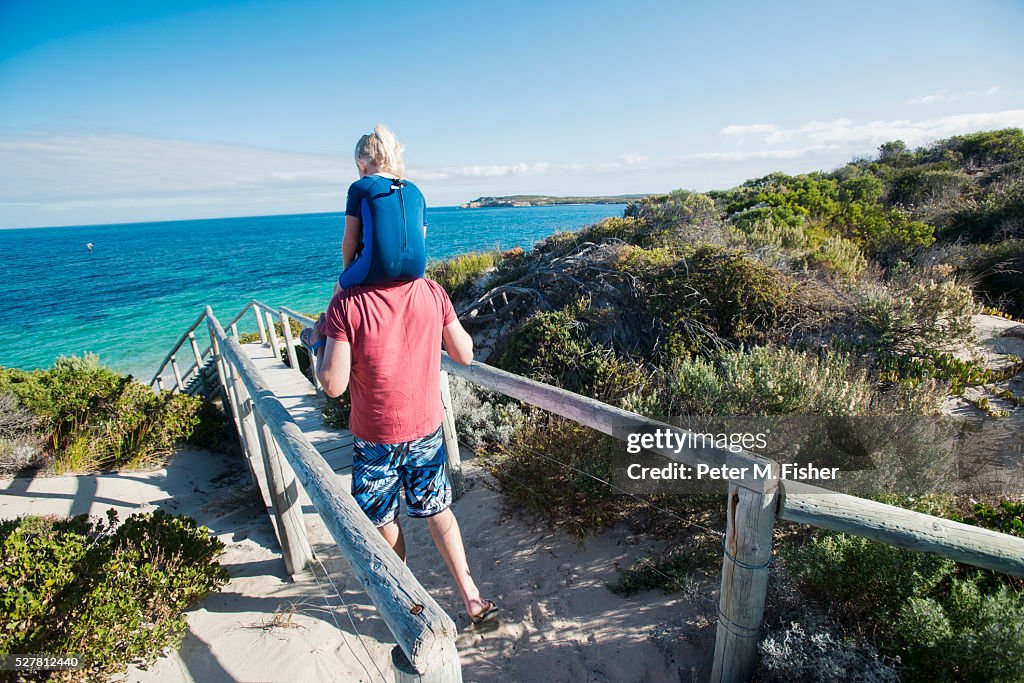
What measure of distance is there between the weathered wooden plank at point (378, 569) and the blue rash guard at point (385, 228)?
764mm

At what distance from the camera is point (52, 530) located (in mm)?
3004

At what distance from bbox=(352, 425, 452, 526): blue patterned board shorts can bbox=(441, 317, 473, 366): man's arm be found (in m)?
0.36

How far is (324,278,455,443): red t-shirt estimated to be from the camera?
1819mm

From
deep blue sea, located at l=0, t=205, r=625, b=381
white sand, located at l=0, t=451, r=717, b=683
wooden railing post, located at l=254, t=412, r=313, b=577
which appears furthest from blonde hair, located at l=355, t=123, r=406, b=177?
deep blue sea, located at l=0, t=205, r=625, b=381

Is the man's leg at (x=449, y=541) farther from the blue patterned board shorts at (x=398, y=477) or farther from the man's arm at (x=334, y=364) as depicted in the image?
the man's arm at (x=334, y=364)

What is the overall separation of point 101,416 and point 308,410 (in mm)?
2653

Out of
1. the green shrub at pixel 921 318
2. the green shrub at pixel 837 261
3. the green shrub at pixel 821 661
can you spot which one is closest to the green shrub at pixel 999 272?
the green shrub at pixel 837 261

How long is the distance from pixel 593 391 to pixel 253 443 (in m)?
3.17

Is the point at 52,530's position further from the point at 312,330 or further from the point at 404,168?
the point at 404,168

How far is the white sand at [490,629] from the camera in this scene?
2.38 metres

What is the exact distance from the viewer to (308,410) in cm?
635

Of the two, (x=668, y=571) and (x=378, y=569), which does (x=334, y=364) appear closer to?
(x=378, y=569)

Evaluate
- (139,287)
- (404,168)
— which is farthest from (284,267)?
(404,168)

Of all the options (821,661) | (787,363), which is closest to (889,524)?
(821,661)
